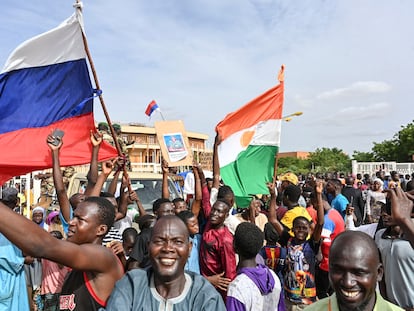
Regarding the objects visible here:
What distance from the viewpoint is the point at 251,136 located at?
240 inches

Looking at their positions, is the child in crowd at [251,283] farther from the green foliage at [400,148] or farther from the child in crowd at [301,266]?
the green foliage at [400,148]

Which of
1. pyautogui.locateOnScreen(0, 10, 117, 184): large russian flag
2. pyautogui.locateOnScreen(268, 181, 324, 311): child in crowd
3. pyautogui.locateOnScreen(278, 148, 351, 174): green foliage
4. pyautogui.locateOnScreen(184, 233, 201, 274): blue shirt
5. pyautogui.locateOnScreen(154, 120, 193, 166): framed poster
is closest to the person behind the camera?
pyautogui.locateOnScreen(184, 233, 201, 274): blue shirt

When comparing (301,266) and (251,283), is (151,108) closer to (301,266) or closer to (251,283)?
(301,266)

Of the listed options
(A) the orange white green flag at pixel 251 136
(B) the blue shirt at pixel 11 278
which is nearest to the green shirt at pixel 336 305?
(B) the blue shirt at pixel 11 278

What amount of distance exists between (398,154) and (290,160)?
20735mm

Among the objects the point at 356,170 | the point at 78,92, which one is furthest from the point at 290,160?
the point at 78,92

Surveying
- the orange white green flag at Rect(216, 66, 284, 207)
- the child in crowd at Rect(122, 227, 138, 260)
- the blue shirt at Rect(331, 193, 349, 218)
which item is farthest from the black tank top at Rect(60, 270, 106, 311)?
the blue shirt at Rect(331, 193, 349, 218)

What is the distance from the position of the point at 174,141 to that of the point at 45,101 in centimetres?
258

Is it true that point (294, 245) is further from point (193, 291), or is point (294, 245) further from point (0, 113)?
point (0, 113)

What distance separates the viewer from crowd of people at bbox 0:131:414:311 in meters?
1.90

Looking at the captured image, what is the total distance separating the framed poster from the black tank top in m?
4.43

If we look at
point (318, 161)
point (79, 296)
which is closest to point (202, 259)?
point (79, 296)

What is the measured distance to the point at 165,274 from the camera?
207 cm

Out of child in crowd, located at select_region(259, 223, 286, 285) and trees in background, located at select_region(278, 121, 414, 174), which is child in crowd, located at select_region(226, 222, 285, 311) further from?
trees in background, located at select_region(278, 121, 414, 174)
